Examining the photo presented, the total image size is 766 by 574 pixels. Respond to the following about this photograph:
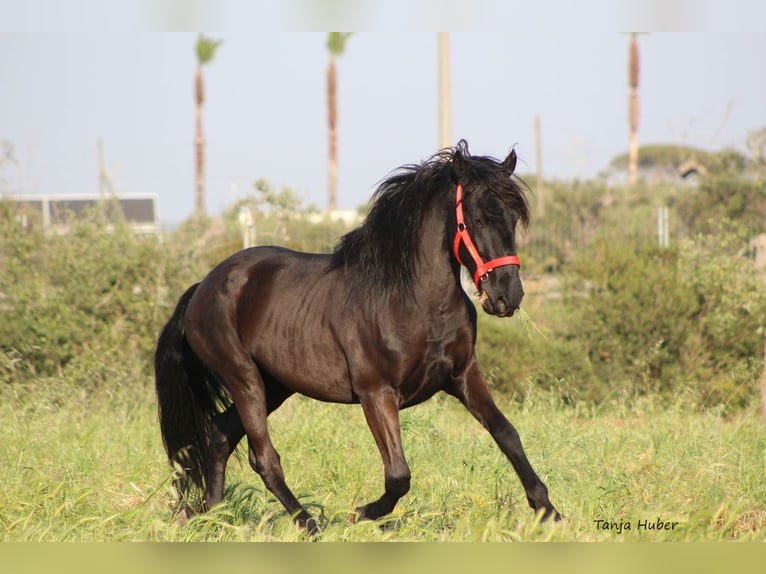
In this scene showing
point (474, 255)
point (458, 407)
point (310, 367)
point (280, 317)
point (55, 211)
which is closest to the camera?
point (474, 255)

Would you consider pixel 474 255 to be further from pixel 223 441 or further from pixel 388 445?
pixel 223 441

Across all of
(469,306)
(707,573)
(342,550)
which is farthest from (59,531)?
(707,573)

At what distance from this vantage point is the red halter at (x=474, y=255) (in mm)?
4633

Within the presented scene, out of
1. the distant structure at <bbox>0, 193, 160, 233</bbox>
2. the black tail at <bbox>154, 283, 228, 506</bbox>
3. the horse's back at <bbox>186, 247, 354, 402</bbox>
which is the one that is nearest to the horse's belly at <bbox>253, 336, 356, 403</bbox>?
the horse's back at <bbox>186, 247, 354, 402</bbox>

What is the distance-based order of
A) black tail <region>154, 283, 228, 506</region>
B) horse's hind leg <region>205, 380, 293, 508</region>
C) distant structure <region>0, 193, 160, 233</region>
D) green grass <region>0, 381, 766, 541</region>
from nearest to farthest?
green grass <region>0, 381, 766, 541</region>, horse's hind leg <region>205, 380, 293, 508</region>, black tail <region>154, 283, 228, 506</region>, distant structure <region>0, 193, 160, 233</region>

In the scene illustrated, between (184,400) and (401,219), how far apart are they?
6.47ft

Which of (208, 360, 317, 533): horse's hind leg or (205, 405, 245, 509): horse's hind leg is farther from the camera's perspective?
(205, 405, 245, 509): horse's hind leg

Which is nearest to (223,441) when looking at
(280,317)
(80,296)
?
(280,317)

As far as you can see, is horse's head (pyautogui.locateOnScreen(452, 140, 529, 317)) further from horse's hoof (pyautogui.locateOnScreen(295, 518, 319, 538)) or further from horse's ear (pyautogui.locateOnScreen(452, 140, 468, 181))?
horse's hoof (pyautogui.locateOnScreen(295, 518, 319, 538))

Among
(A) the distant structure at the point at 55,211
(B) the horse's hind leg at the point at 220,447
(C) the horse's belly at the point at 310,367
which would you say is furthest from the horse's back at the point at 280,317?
(A) the distant structure at the point at 55,211

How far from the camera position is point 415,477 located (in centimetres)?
670

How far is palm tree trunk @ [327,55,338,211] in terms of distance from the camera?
45.5m

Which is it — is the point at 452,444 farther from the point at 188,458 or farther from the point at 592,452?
the point at 188,458

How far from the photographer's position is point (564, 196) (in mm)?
32562
